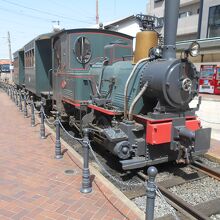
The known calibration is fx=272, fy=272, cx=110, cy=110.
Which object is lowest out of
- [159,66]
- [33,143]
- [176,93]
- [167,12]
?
[33,143]

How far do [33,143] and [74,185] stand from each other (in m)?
3.03

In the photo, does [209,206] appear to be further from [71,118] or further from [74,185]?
[71,118]

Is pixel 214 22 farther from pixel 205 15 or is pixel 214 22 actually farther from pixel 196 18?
pixel 196 18

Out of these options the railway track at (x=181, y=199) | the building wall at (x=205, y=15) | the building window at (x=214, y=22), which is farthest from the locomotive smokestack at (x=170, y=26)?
the building wall at (x=205, y=15)

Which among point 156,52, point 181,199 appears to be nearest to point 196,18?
point 156,52

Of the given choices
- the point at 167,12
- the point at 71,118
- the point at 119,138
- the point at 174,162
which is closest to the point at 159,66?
the point at 167,12

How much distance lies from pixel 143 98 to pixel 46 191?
8.48 ft

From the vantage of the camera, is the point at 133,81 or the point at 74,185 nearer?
the point at 74,185

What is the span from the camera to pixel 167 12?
16.5 ft

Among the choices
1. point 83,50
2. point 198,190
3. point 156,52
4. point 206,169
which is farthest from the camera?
point 83,50

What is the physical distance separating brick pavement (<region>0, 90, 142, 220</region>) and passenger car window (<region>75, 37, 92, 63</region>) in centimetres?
257

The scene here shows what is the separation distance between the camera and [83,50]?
7539 mm

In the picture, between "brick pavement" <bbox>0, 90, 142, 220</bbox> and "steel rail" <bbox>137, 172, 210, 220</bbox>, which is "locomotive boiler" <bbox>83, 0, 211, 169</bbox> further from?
"brick pavement" <bbox>0, 90, 142, 220</bbox>

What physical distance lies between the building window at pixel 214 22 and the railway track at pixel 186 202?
1906 cm
